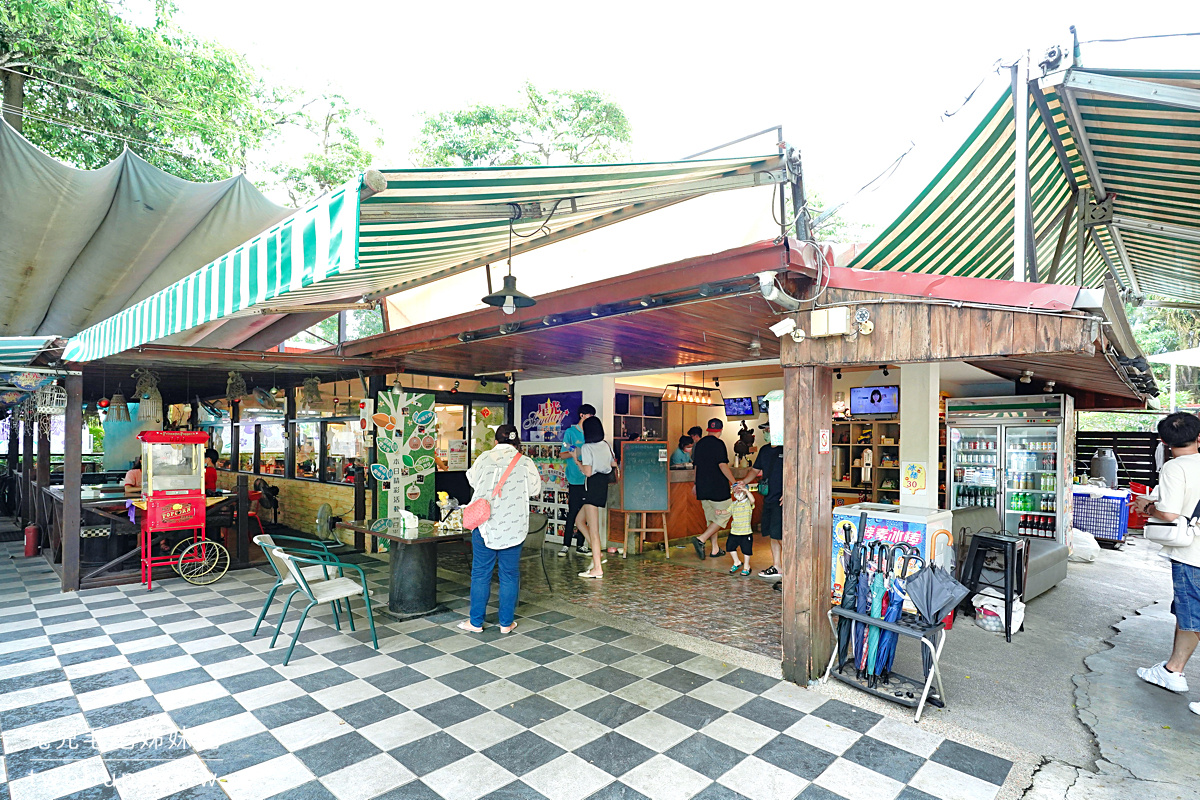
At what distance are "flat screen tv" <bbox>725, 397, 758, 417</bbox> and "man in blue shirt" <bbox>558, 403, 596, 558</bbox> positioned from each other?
11.7 feet

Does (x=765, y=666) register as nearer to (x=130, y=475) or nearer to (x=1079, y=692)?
(x=1079, y=692)

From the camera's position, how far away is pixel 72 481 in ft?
20.3

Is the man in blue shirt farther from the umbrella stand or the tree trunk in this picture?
the tree trunk

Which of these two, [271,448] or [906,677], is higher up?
[271,448]

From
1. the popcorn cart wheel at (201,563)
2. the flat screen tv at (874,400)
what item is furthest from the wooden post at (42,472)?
the flat screen tv at (874,400)

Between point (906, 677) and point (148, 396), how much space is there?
386 inches

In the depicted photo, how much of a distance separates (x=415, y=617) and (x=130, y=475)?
5527 mm

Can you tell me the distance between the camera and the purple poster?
8438 mm

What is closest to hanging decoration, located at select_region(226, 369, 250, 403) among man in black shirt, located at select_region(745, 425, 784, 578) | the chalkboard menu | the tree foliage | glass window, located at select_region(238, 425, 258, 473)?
glass window, located at select_region(238, 425, 258, 473)

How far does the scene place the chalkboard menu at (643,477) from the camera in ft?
25.4

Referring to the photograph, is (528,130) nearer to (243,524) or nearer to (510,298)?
(243,524)

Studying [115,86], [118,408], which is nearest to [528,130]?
[115,86]

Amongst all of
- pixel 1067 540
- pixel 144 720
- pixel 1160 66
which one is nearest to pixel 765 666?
pixel 144 720

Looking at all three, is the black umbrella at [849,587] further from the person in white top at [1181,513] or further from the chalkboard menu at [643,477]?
the chalkboard menu at [643,477]
